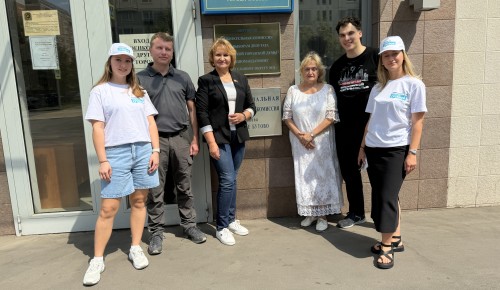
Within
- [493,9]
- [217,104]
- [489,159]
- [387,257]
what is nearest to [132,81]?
[217,104]

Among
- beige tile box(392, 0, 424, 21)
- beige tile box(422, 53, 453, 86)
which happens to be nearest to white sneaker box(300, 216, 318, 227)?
beige tile box(422, 53, 453, 86)

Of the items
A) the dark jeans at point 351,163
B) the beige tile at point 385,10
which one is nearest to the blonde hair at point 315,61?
the dark jeans at point 351,163

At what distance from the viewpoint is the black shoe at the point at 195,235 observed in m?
3.41

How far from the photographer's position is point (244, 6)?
3.52m

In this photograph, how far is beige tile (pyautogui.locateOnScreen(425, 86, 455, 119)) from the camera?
3861 millimetres

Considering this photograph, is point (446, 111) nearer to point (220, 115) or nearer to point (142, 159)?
point (220, 115)

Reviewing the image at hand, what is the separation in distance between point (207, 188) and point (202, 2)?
177cm

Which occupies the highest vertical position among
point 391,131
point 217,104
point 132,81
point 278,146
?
point 132,81

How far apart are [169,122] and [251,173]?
1.10 m

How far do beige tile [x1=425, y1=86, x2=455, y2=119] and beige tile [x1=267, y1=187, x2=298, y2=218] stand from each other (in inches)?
63.4

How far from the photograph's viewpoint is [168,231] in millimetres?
3734

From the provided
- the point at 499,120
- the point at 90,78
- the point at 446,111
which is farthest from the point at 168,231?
the point at 499,120

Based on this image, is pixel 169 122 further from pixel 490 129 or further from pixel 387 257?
pixel 490 129

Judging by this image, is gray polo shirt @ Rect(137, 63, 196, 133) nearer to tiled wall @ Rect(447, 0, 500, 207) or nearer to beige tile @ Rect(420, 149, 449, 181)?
beige tile @ Rect(420, 149, 449, 181)
